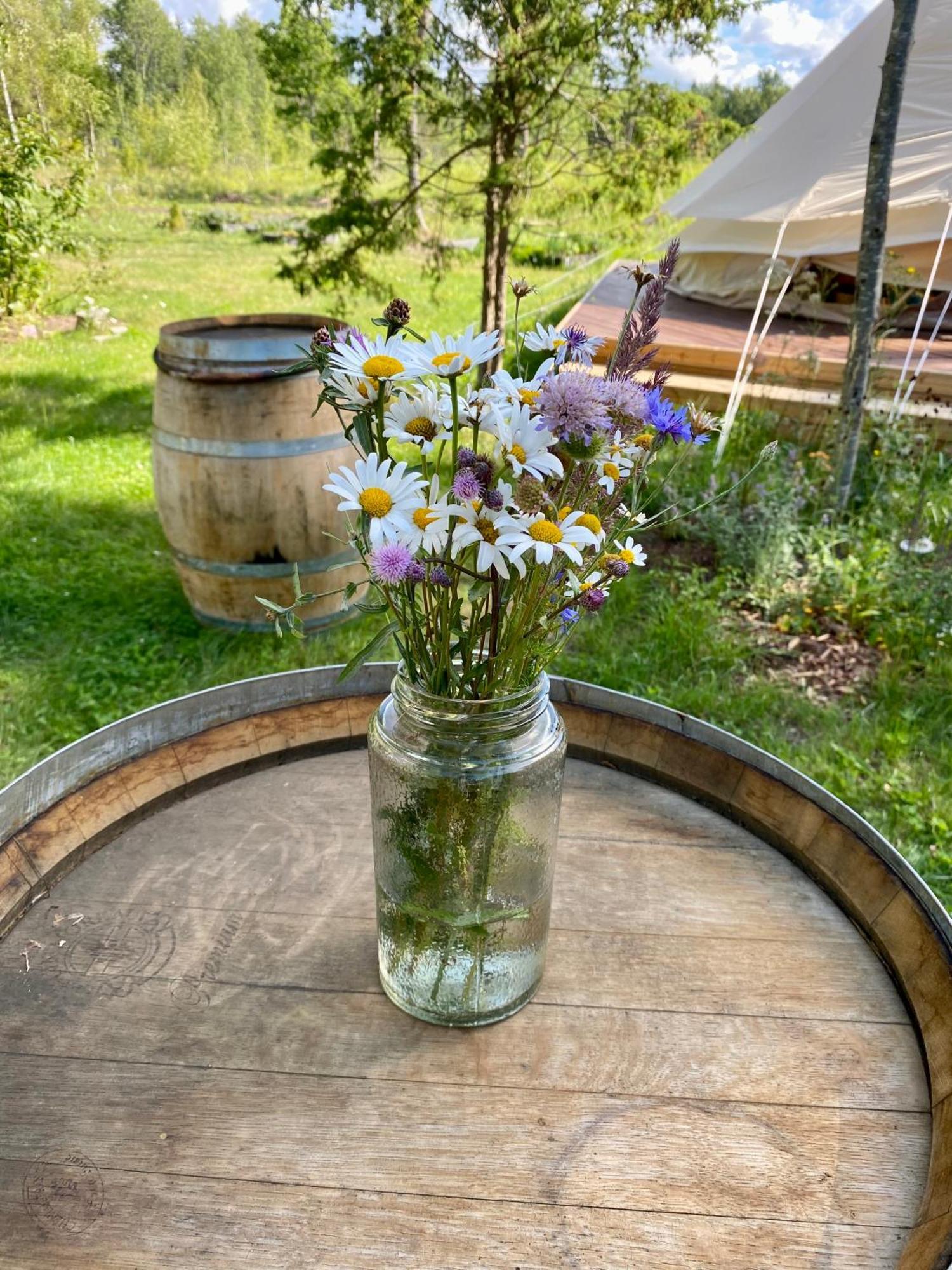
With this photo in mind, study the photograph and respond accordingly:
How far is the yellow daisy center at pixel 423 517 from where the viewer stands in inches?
29.9

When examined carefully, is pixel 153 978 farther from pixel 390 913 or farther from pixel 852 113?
pixel 852 113

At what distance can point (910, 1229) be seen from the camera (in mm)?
801

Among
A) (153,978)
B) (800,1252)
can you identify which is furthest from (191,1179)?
(800,1252)

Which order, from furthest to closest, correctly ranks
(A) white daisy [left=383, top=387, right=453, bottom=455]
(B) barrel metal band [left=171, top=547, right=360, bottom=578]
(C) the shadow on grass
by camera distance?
1. (C) the shadow on grass
2. (B) barrel metal band [left=171, top=547, right=360, bottom=578]
3. (A) white daisy [left=383, top=387, right=453, bottom=455]

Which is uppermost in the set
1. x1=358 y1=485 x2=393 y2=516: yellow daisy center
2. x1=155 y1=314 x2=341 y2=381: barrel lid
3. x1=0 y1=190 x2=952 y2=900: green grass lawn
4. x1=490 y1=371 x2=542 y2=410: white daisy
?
x1=490 y1=371 x2=542 y2=410: white daisy

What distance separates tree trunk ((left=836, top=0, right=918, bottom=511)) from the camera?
2.90 metres

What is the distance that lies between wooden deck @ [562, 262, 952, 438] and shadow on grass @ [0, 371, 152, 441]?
2433 mm

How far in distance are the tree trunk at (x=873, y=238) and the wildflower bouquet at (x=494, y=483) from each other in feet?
8.96

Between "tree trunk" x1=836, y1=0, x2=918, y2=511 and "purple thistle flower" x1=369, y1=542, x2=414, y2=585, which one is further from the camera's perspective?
"tree trunk" x1=836, y1=0, x2=918, y2=511

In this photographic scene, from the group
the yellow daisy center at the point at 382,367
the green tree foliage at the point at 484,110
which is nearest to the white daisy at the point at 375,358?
the yellow daisy center at the point at 382,367

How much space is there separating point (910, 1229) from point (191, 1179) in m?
0.65


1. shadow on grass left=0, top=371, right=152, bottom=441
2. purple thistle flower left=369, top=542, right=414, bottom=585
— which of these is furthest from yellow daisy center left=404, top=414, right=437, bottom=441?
shadow on grass left=0, top=371, right=152, bottom=441

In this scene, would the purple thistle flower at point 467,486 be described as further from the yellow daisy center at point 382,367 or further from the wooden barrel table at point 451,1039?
the wooden barrel table at point 451,1039

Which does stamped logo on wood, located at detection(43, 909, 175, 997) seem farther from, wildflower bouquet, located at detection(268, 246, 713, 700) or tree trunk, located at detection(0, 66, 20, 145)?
tree trunk, located at detection(0, 66, 20, 145)
